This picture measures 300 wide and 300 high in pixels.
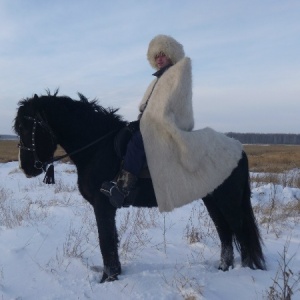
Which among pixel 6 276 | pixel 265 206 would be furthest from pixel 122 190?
pixel 265 206

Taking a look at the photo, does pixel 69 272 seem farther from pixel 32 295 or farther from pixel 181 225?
pixel 181 225

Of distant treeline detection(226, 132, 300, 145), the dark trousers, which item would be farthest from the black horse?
distant treeline detection(226, 132, 300, 145)

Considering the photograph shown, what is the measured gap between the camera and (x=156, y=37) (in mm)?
4258

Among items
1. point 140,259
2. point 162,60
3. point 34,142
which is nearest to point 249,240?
point 140,259

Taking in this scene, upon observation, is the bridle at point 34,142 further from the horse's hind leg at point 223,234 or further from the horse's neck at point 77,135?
the horse's hind leg at point 223,234

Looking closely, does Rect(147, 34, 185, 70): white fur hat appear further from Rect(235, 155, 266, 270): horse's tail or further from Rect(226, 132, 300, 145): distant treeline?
Rect(226, 132, 300, 145): distant treeline

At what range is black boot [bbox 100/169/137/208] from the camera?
12.8 ft

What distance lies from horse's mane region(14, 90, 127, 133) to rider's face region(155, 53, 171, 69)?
75cm

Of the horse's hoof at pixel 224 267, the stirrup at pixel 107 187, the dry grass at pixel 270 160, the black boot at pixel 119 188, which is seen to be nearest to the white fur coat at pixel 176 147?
the black boot at pixel 119 188

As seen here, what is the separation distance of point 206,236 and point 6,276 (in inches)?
122

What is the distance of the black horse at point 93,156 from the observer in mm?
4078

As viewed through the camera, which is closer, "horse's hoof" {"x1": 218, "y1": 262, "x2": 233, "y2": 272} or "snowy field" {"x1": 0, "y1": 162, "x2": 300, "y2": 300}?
"snowy field" {"x1": 0, "y1": 162, "x2": 300, "y2": 300}

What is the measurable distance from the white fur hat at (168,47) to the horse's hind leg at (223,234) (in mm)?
1779

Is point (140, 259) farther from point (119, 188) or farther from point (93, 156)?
point (93, 156)
